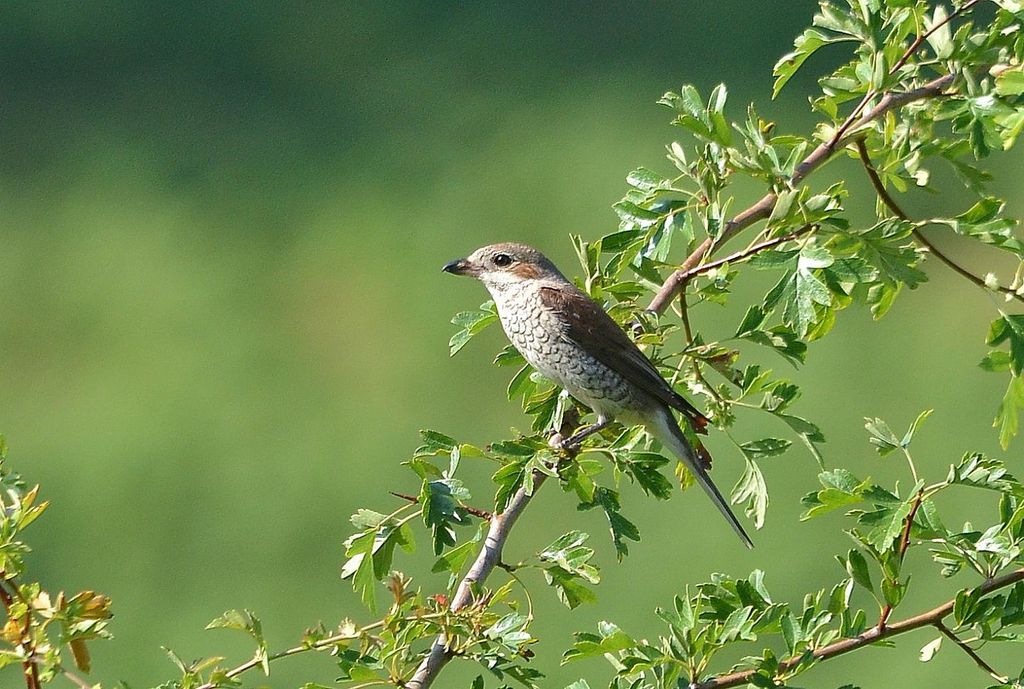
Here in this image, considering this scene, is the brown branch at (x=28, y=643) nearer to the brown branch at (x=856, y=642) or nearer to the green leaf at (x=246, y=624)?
the green leaf at (x=246, y=624)

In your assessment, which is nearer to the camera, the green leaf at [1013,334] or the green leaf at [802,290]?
the green leaf at [802,290]

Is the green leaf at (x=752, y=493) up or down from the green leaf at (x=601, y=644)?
up

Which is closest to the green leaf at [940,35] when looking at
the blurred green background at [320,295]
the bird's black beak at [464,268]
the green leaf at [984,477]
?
the green leaf at [984,477]

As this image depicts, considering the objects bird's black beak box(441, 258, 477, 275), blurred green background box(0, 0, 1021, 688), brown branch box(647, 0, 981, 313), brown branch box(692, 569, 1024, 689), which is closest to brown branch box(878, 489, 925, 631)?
brown branch box(692, 569, 1024, 689)

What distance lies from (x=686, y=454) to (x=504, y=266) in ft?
2.34

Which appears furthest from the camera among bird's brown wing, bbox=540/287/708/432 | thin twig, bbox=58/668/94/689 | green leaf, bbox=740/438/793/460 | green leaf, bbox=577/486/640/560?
bird's brown wing, bbox=540/287/708/432

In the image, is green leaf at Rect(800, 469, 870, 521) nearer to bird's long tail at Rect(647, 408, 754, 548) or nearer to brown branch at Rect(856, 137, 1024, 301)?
brown branch at Rect(856, 137, 1024, 301)

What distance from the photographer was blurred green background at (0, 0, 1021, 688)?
5.52m

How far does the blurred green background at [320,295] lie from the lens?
5.52 metres

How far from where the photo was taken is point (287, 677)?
505cm

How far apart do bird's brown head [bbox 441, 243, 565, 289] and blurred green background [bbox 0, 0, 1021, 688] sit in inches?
79.6

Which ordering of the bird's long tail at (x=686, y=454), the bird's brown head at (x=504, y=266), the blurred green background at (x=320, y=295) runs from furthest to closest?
the blurred green background at (x=320, y=295)
the bird's brown head at (x=504, y=266)
the bird's long tail at (x=686, y=454)

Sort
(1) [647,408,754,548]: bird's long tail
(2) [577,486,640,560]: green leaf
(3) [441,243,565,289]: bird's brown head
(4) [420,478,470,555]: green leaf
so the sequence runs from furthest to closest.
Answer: (3) [441,243,565,289]: bird's brown head, (1) [647,408,754,548]: bird's long tail, (2) [577,486,640,560]: green leaf, (4) [420,478,470,555]: green leaf

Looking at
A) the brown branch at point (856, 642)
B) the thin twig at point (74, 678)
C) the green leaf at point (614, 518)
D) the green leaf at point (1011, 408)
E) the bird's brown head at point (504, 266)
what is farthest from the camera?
the bird's brown head at point (504, 266)
